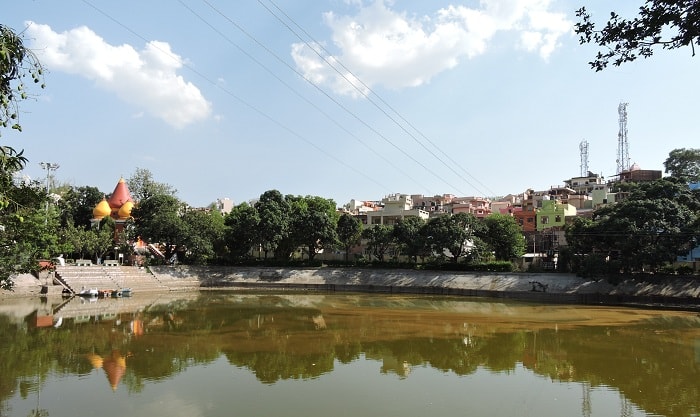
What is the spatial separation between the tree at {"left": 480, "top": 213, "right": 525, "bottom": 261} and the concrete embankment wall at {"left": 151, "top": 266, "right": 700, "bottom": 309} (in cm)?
424

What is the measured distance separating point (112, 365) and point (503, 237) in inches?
1410

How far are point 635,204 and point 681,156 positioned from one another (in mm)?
38940

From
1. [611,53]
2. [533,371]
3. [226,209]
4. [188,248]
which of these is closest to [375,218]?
[188,248]

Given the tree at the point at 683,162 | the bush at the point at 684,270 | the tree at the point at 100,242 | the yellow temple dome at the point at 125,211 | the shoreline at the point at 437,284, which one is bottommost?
the shoreline at the point at 437,284

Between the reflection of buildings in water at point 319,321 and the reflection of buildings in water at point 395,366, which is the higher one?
the reflection of buildings in water at point 395,366

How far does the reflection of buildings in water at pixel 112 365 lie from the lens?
13102 millimetres

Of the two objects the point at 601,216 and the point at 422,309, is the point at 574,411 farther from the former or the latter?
the point at 601,216

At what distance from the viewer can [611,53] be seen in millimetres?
6938

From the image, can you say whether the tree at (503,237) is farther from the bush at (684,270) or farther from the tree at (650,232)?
the bush at (684,270)

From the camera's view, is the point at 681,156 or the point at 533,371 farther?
the point at 681,156

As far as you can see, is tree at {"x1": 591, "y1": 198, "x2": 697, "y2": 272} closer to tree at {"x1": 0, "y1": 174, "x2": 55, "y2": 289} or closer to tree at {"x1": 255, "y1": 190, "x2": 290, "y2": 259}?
tree at {"x1": 255, "y1": 190, "x2": 290, "y2": 259}

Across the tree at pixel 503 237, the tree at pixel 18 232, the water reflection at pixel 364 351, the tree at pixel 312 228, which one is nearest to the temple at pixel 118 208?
the tree at pixel 312 228

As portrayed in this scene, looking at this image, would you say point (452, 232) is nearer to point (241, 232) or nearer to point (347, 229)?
point (347, 229)

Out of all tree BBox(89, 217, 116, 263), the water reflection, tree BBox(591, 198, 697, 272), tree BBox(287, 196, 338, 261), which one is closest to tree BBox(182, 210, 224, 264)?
tree BBox(89, 217, 116, 263)
